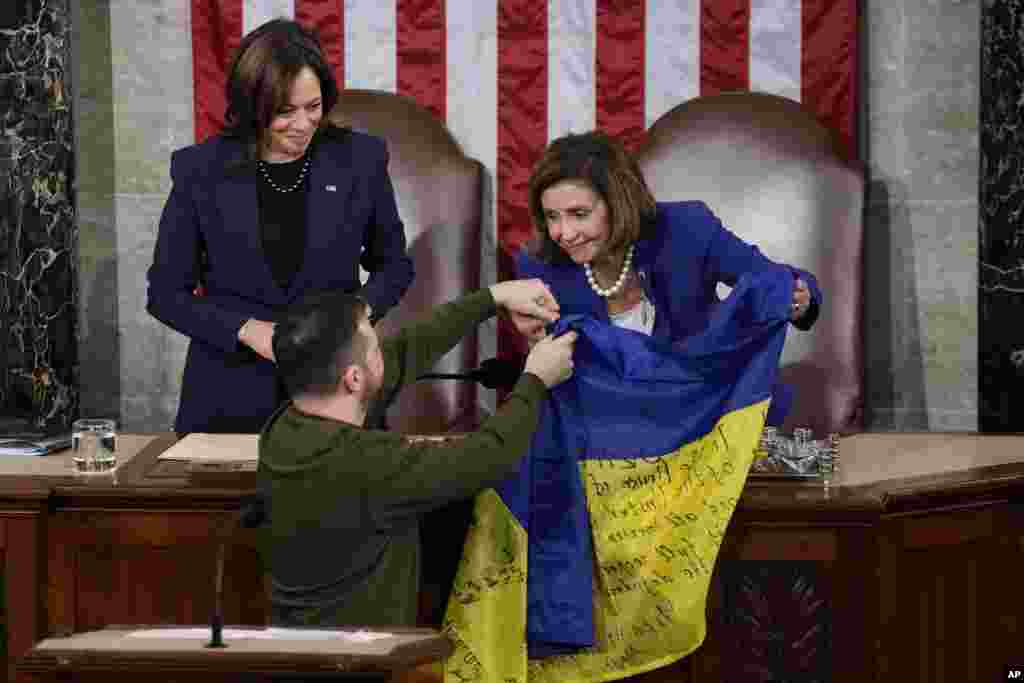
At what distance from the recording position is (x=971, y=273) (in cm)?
539

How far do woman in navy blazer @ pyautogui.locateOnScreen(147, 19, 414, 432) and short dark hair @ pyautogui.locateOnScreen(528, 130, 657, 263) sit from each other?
0.48 metres

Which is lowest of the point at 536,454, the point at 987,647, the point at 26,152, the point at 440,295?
the point at 987,647

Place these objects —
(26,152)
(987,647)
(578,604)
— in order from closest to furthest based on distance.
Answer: (578,604), (987,647), (26,152)

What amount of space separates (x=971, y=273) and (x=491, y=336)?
1.58m

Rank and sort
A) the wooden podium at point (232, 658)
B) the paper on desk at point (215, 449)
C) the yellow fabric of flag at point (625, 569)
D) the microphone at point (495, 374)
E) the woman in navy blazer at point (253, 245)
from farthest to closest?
1. the woman in navy blazer at point (253, 245)
2. the paper on desk at point (215, 449)
3. the microphone at point (495, 374)
4. the yellow fabric of flag at point (625, 569)
5. the wooden podium at point (232, 658)

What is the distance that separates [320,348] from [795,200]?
2.65 m

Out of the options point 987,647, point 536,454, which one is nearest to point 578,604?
point 536,454

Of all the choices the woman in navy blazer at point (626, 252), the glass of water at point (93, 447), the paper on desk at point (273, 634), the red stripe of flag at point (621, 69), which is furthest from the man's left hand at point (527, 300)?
the red stripe of flag at point (621, 69)

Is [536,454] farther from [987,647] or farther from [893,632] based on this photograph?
[987,647]

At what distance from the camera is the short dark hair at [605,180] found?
3.71 m

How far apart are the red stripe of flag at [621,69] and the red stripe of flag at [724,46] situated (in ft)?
0.66

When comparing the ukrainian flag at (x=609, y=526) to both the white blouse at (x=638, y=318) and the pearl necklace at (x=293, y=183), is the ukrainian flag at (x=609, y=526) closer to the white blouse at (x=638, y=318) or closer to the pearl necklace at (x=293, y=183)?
the white blouse at (x=638, y=318)

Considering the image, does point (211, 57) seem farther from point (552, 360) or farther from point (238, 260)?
point (552, 360)

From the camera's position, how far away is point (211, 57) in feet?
17.7
